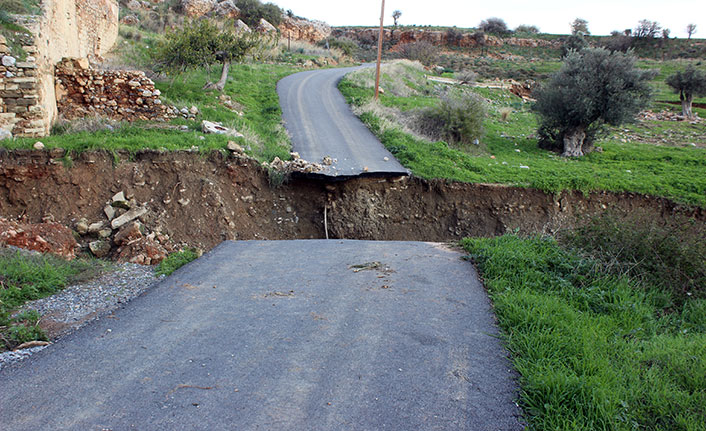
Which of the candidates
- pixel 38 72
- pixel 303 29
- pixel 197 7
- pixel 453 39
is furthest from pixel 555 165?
pixel 453 39

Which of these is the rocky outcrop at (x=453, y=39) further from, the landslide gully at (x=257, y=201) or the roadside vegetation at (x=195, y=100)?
the landslide gully at (x=257, y=201)

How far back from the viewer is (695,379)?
3734 mm

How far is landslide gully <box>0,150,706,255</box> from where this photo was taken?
30.1 ft

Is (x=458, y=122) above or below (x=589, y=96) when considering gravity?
below

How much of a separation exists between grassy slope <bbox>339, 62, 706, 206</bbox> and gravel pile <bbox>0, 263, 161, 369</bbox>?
8211mm

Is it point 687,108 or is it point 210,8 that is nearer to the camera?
point 687,108

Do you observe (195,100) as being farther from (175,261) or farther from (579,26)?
(579,26)

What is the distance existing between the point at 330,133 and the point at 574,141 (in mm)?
9867

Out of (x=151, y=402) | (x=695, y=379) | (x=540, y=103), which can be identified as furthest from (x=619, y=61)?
(x=151, y=402)

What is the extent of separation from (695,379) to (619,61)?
16.5m

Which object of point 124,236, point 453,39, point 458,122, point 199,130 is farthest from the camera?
point 453,39

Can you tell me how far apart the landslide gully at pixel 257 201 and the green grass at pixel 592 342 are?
1942 millimetres

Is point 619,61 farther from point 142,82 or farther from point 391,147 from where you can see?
point 142,82

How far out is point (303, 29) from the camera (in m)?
49.8
